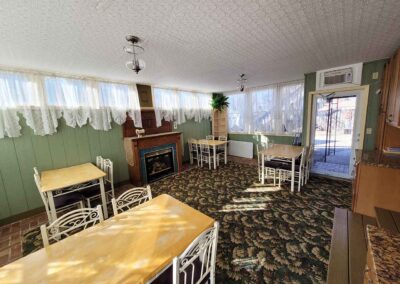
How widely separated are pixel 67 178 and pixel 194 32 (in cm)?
269

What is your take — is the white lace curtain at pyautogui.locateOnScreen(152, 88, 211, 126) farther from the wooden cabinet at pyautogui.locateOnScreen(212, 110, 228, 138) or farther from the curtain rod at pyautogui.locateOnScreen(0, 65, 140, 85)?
the curtain rod at pyautogui.locateOnScreen(0, 65, 140, 85)

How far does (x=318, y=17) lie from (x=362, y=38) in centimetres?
104

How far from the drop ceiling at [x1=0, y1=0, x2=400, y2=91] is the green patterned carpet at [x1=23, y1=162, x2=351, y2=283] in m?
2.40

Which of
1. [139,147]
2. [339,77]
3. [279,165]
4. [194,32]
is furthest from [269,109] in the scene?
[194,32]

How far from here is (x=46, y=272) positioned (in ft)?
3.18

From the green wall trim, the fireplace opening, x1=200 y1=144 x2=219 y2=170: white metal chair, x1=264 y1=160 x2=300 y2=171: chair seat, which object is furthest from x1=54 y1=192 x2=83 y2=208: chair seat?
the green wall trim

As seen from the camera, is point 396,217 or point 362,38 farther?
point 362,38

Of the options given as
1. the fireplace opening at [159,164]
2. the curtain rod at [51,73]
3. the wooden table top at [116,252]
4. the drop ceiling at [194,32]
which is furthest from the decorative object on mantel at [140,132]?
the wooden table top at [116,252]

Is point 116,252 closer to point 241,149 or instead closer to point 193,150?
point 193,150

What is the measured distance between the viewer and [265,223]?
2377 millimetres

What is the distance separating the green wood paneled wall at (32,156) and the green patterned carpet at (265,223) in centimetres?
81

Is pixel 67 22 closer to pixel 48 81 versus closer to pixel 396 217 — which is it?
pixel 48 81

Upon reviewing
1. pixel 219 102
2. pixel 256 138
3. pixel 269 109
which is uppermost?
pixel 219 102

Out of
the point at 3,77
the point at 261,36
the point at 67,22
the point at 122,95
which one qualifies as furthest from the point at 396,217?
the point at 3,77
